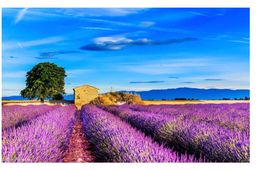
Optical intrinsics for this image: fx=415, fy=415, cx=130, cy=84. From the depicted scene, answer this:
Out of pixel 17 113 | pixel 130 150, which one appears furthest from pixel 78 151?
pixel 130 150

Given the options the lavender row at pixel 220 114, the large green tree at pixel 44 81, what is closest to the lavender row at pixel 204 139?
the lavender row at pixel 220 114

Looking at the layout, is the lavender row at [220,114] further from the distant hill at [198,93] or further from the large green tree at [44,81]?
the large green tree at [44,81]

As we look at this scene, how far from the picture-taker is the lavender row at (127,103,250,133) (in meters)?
5.27

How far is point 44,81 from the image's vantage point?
219 inches

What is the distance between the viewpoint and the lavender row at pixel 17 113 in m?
5.43

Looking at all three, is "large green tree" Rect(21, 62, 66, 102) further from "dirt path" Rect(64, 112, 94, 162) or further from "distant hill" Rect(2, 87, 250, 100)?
→ "dirt path" Rect(64, 112, 94, 162)

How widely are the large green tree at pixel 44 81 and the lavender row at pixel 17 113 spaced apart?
0.36 meters

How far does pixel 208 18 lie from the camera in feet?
15.8

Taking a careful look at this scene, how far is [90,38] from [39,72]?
2.54ft

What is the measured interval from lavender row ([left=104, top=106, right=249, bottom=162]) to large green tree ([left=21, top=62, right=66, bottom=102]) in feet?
4.65

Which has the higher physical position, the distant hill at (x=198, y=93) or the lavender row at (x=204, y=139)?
the distant hill at (x=198, y=93)

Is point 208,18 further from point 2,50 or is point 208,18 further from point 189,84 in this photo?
point 2,50

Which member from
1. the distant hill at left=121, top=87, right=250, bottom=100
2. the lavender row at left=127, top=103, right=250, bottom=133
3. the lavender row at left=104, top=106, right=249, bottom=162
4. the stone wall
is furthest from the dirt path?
the lavender row at left=127, top=103, right=250, bottom=133
